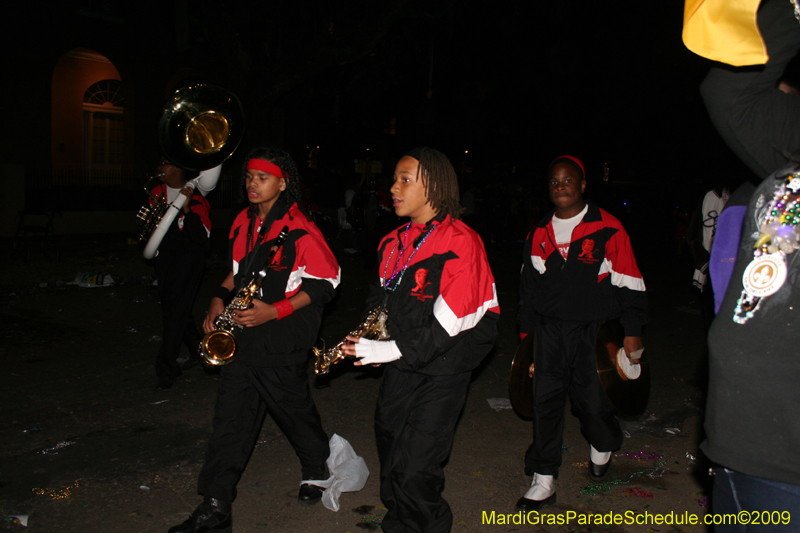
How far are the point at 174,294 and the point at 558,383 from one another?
359cm

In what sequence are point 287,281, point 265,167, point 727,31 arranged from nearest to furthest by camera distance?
1. point 727,31
2. point 287,281
3. point 265,167

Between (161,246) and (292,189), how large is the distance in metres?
2.38

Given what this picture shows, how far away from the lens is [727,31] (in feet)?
4.94

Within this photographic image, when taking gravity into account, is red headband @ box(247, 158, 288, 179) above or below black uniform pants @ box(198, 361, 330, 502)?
above

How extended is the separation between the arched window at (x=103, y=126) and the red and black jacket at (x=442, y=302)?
21.2 meters

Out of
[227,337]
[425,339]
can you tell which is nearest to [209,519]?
[227,337]

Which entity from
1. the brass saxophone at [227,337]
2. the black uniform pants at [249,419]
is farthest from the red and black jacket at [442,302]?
Result: the black uniform pants at [249,419]

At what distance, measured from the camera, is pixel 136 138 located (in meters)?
21.2

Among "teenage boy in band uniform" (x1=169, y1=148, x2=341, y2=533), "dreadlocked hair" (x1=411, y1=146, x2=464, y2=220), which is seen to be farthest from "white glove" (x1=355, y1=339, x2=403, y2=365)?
"teenage boy in band uniform" (x1=169, y1=148, x2=341, y2=533)

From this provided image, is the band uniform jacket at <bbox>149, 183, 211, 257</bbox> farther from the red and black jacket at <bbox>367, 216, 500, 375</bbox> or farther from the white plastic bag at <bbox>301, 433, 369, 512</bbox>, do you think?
the red and black jacket at <bbox>367, 216, 500, 375</bbox>

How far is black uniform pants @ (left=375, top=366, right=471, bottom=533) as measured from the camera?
9.37 ft

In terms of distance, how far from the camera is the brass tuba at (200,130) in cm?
554

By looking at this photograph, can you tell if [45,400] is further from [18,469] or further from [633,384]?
[633,384]

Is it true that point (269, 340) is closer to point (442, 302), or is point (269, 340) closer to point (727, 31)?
point (442, 302)
